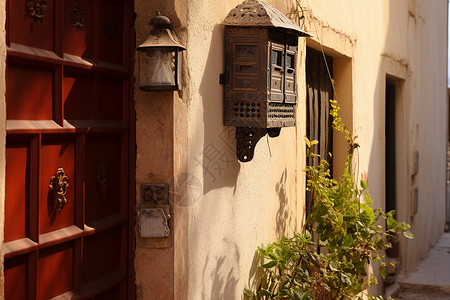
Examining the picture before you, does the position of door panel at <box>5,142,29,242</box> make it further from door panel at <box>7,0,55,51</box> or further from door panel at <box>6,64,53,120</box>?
door panel at <box>7,0,55,51</box>

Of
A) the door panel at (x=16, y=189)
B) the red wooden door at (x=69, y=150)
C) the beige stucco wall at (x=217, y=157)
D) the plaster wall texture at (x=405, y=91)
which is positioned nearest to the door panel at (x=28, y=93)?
the red wooden door at (x=69, y=150)

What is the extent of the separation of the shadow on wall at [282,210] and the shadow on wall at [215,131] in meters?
0.81

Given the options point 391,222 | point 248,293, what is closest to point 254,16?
point 248,293

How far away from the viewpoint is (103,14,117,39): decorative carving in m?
2.80

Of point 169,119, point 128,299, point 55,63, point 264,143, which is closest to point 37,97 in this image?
point 55,63

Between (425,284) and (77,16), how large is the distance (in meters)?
6.04

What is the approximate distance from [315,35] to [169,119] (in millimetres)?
2263

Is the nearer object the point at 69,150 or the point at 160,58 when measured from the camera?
the point at 69,150

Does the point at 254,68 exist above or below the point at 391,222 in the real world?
above

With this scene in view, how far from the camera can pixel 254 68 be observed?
3.26m

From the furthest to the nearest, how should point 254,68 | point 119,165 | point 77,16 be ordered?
point 254,68 < point 119,165 < point 77,16

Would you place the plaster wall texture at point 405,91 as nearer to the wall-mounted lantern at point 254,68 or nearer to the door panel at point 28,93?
the wall-mounted lantern at point 254,68

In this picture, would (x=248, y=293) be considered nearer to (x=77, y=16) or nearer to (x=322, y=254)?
(x=322, y=254)

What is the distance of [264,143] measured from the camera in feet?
12.7
